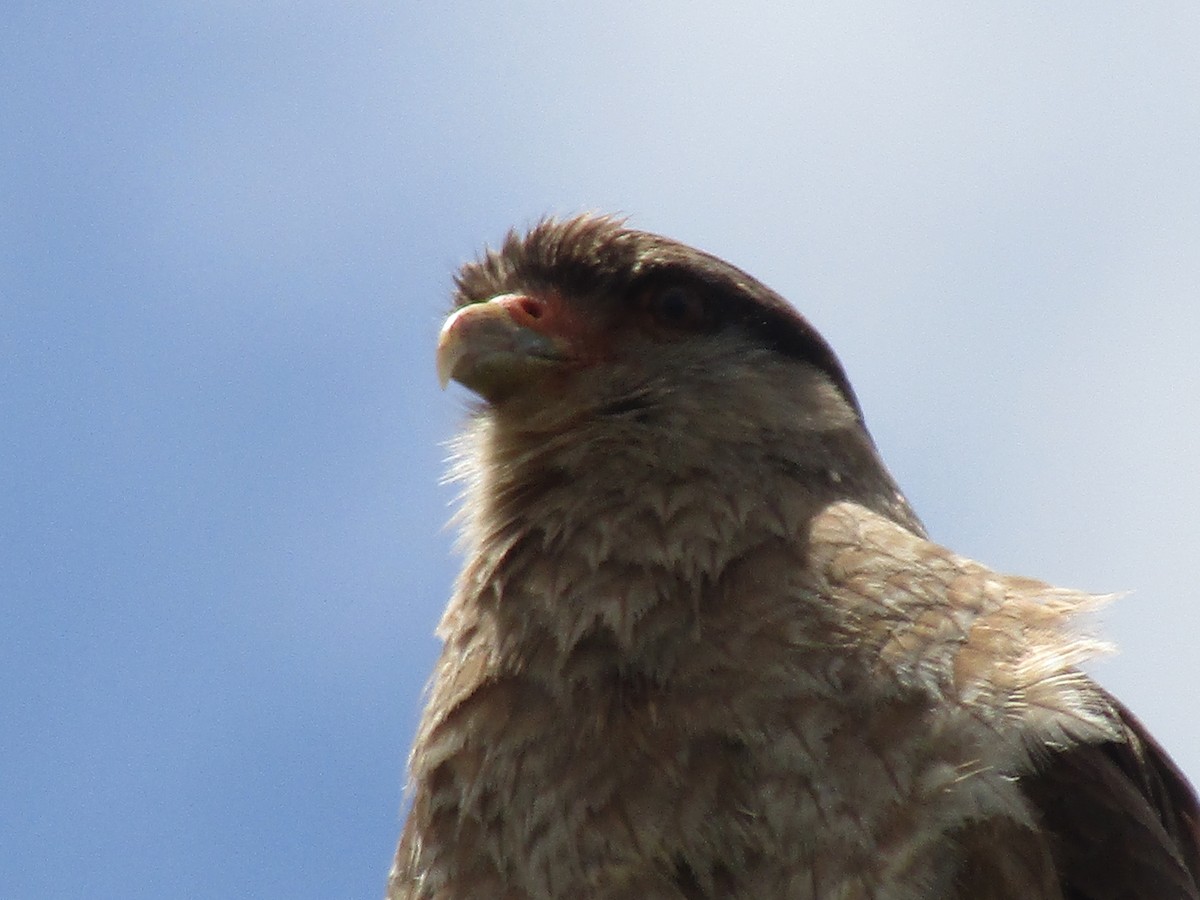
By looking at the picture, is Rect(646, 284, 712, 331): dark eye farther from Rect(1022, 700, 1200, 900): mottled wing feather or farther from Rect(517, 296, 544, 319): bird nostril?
Rect(1022, 700, 1200, 900): mottled wing feather

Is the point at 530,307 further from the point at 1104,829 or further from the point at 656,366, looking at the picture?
the point at 1104,829

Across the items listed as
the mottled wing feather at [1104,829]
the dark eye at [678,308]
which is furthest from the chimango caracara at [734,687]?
the dark eye at [678,308]

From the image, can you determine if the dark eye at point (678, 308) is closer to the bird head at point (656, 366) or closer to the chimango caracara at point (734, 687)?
the bird head at point (656, 366)

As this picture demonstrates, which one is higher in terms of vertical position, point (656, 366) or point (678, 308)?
point (678, 308)

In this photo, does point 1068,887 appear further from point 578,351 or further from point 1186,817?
point 578,351

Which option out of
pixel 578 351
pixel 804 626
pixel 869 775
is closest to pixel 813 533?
pixel 804 626

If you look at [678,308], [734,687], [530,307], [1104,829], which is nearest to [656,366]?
[678,308]


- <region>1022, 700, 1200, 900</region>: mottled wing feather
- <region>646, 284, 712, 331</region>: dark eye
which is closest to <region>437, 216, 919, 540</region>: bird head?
<region>646, 284, 712, 331</region>: dark eye
